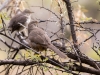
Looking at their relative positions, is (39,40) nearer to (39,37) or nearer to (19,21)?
(39,37)

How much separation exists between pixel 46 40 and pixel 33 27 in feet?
2.41

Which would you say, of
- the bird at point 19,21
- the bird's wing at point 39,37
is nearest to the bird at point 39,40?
the bird's wing at point 39,37

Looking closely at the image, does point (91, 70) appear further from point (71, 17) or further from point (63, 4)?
point (63, 4)

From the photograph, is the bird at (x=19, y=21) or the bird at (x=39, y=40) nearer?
the bird at (x=39, y=40)

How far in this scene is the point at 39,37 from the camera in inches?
202

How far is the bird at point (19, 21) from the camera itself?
714 cm

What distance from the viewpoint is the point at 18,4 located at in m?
5.23

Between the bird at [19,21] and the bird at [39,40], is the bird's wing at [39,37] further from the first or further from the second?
the bird at [19,21]

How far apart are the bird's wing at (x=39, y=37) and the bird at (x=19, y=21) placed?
158 cm

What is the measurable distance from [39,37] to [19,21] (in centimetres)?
241

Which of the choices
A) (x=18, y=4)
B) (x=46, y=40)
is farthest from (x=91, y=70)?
(x=18, y=4)

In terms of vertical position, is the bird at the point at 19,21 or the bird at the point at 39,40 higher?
the bird at the point at 19,21

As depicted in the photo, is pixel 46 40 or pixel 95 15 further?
pixel 95 15

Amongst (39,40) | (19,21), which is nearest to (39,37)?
(39,40)
